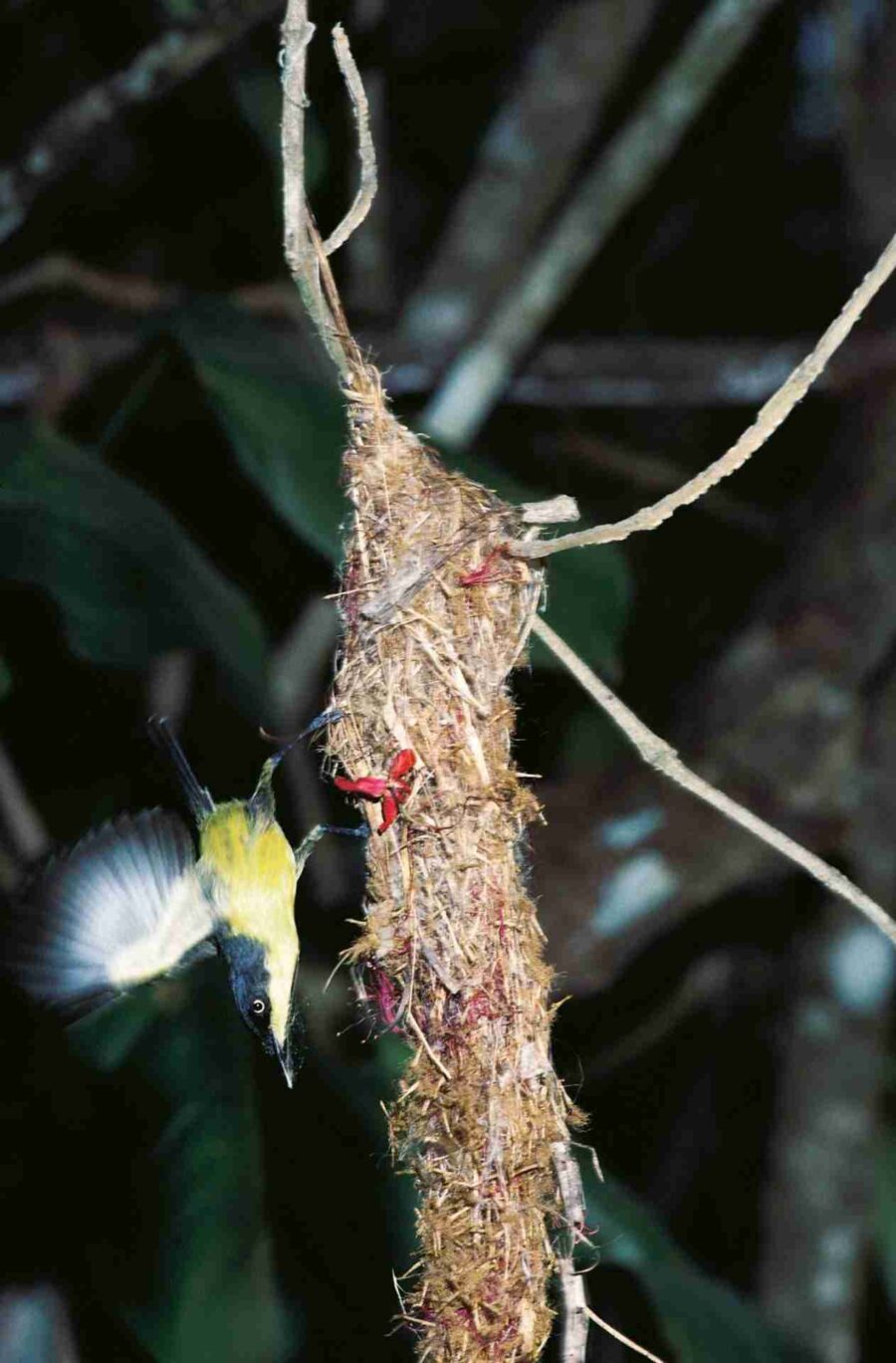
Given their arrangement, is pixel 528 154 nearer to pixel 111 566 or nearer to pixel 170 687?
pixel 170 687

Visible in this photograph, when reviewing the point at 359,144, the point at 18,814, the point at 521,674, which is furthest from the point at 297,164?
the point at 18,814

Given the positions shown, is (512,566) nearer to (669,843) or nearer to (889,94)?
(669,843)

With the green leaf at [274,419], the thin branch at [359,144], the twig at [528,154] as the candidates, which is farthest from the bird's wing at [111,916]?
the twig at [528,154]


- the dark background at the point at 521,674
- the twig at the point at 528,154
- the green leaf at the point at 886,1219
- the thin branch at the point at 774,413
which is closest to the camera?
the thin branch at the point at 774,413

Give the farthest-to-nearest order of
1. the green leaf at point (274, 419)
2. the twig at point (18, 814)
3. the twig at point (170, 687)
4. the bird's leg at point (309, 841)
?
the twig at point (170, 687) < the twig at point (18, 814) < the green leaf at point (274, 419) < the bird's leg at point (309, 841)

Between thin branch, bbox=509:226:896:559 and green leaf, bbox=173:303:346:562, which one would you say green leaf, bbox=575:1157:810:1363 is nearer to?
green leaf, bbox=173:303:346:562

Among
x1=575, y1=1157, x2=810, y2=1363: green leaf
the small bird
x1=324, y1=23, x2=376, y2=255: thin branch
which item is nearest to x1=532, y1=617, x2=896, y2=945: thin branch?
the small bird

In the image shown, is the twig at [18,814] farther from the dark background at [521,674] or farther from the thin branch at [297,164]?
the thin branch at [297,164]
